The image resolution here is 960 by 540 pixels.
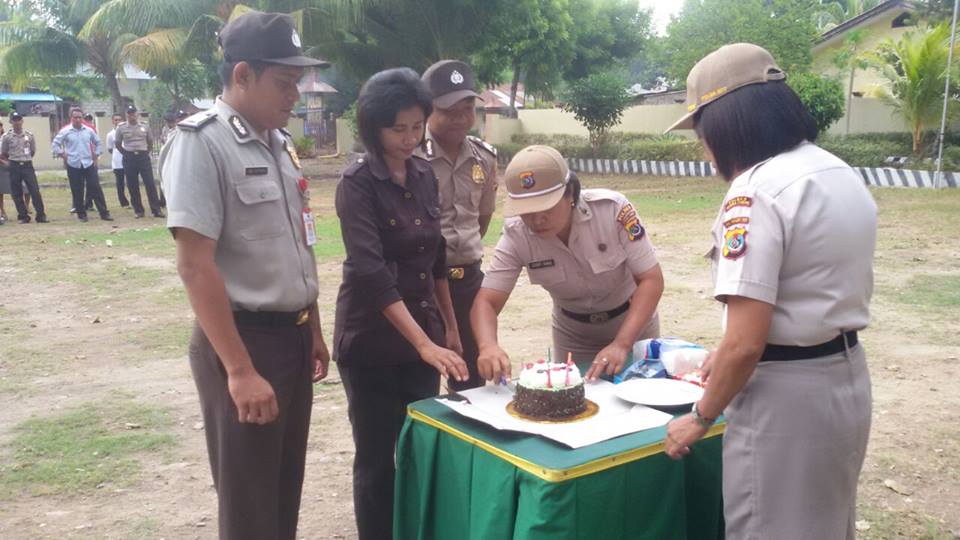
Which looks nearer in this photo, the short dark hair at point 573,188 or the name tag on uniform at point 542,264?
the short dark hair at point 573,188

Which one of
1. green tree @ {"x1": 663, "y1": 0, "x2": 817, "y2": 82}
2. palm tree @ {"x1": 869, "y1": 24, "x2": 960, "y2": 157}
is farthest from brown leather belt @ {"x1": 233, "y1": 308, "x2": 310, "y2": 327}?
green tree @ {"x1": 663, "y1": 0, "x2": 817, "y2": 82}

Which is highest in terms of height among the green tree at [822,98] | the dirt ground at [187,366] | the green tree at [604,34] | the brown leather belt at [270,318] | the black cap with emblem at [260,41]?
the green tree at [604,34]

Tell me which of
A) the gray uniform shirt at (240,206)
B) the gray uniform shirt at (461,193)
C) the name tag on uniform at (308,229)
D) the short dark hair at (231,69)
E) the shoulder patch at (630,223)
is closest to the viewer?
the gray uniform shirt at (240,206)

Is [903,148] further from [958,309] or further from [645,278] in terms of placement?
[645,278]

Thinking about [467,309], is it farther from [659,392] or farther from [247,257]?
[247,257]

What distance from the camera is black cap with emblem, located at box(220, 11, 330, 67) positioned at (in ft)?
7.21

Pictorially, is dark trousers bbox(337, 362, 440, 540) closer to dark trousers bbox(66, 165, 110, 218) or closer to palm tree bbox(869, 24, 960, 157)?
dark trousers bbox(66, 165, 110, 218)

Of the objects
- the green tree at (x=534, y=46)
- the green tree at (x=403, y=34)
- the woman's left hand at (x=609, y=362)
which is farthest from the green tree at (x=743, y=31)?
the woman's left hand at (x=609, y=362)

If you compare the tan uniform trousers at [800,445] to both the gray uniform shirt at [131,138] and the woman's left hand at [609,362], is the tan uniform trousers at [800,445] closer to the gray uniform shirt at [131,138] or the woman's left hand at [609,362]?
the woman's left hand at [609,362]

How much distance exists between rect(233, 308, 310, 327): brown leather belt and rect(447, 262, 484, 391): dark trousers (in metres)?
1.04

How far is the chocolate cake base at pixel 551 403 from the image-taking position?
232cm

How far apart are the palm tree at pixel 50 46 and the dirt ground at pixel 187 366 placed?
36.7 ft

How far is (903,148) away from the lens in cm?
1639

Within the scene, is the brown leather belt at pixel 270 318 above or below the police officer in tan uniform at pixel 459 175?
below
